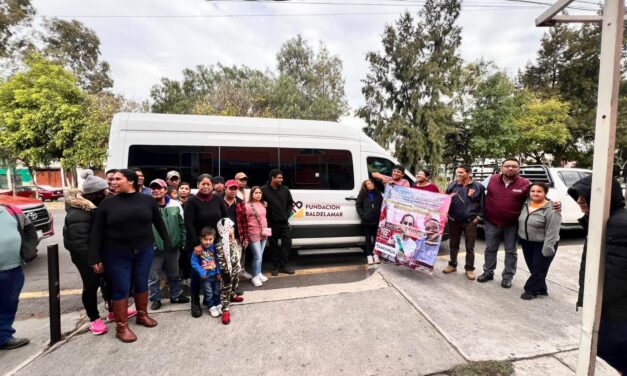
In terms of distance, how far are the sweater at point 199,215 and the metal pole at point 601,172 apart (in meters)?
3.24

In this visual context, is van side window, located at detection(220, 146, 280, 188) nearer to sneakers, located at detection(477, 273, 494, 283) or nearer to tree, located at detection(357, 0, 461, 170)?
sneakers, located at detection(477, 273, 494, 283)

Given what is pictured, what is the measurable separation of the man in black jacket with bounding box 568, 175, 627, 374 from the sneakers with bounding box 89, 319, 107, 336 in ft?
13.7

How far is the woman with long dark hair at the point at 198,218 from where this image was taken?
130 inches

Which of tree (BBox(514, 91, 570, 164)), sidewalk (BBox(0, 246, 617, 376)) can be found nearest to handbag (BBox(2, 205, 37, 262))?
sidewalk (BBox(0, 246, 617, 376))

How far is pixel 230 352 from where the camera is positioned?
2.72 metres

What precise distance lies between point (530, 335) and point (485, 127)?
17.0m

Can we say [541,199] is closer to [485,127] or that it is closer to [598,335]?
[598,335]

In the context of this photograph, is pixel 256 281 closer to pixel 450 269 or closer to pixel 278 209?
pixel 278 209

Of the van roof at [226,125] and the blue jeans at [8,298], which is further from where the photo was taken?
the van roof at [226,125]

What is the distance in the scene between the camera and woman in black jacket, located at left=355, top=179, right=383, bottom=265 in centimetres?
497

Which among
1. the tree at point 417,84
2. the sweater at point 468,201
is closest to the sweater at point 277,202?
the sweater at point 468,201

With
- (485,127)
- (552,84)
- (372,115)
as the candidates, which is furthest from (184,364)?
(552,84)

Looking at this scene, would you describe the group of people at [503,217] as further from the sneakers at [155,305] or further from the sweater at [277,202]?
the sneakers at [155,305]

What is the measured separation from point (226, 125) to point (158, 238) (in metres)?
2.20
